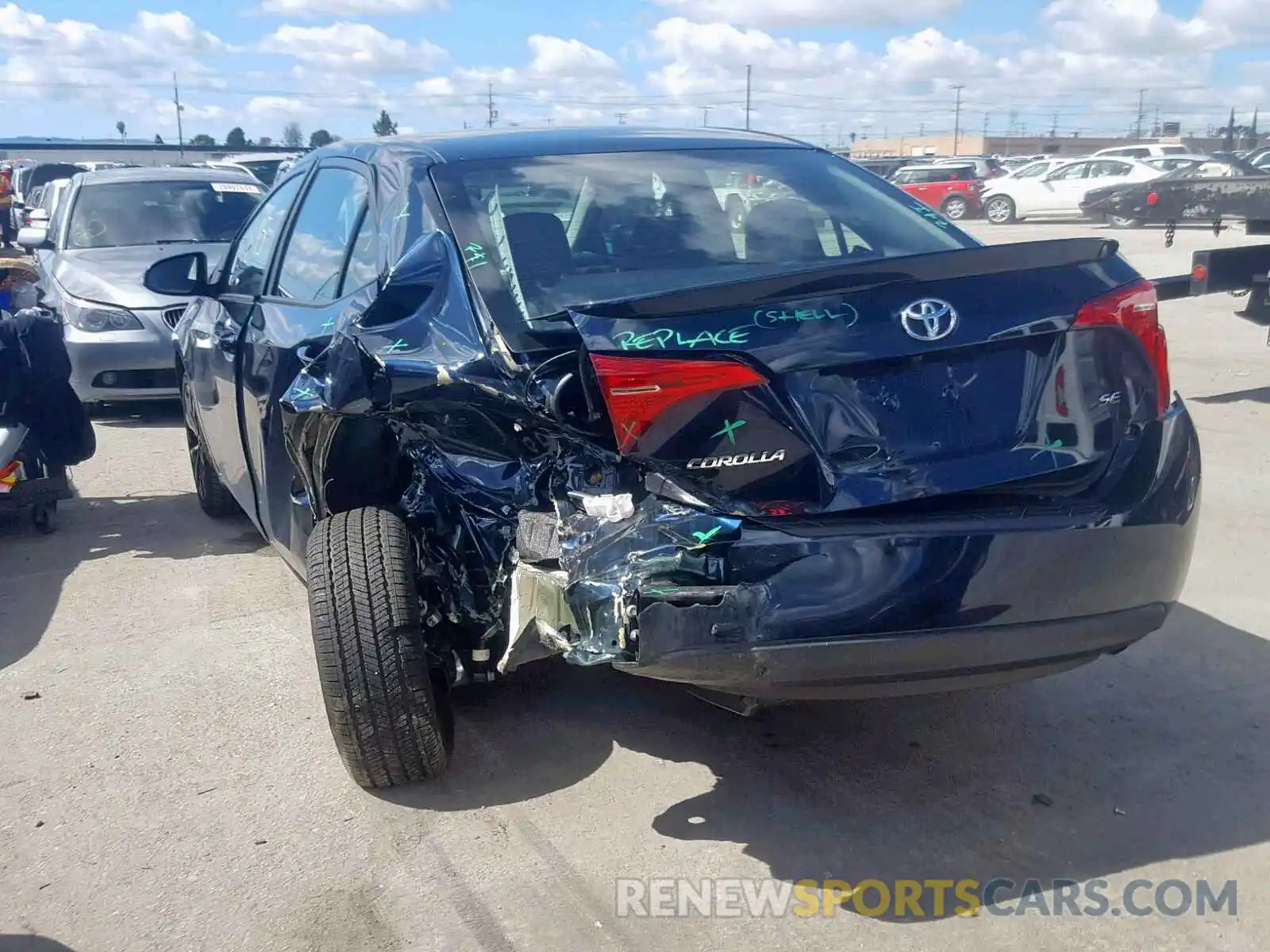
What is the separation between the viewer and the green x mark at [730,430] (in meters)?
2.67

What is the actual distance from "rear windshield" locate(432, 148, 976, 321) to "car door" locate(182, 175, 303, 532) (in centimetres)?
148

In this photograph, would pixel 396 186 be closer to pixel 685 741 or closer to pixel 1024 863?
pixel 685 741

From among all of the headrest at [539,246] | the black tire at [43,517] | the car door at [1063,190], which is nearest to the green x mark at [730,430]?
the headrest at [539,246]

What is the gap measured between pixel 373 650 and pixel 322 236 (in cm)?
168

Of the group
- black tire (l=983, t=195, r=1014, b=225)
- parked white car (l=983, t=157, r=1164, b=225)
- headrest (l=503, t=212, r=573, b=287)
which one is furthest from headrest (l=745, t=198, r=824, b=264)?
black tire (l=983, t=195, r=1014, b=225)

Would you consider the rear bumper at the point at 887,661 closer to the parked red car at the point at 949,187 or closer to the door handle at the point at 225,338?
the door handle at the point at 225,338

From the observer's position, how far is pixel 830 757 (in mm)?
3533

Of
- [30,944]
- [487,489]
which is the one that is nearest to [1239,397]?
[487,489]

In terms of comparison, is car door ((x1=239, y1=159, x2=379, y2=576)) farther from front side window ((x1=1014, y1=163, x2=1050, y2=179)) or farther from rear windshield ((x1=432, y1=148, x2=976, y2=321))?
front side window ((x1=1014, y1=163, x2=1050, y2=179))

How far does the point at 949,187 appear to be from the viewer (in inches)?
1240

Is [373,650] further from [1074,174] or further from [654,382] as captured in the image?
[1074,174]

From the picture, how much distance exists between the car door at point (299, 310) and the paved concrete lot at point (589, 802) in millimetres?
597

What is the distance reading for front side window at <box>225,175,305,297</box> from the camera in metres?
4.73

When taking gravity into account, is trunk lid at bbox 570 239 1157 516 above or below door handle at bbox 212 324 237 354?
above
